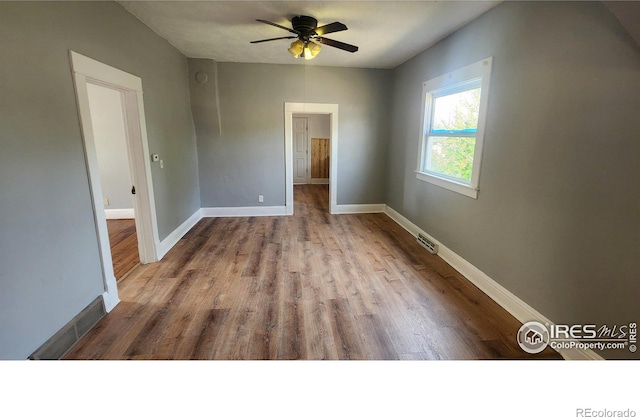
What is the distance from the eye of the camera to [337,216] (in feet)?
17.2

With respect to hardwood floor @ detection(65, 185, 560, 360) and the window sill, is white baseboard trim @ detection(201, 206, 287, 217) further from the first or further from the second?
the window sill

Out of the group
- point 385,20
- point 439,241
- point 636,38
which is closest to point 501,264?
point 439,241

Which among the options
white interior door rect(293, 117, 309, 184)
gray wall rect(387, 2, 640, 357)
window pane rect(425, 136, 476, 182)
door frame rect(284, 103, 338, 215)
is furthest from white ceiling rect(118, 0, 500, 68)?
white interior door rect(293, 117, 309, 184)

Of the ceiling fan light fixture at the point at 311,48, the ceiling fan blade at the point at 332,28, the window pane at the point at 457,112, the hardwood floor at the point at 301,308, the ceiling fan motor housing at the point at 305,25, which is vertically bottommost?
the hardwood floor at the point at 301,308

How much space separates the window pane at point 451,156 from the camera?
302 cm

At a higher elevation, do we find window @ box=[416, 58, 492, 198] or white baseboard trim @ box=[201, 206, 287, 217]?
window @ box=[416, 58, 492, 198]

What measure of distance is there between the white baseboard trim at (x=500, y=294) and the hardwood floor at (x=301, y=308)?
0.23ft

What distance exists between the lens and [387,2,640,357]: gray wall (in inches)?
60.2

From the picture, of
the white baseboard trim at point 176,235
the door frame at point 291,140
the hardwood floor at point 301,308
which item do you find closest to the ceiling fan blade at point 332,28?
the door frame at point 291,140

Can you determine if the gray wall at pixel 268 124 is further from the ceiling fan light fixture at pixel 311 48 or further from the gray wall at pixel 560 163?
the gray wall at pixel 560 163

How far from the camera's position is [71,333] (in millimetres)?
1934

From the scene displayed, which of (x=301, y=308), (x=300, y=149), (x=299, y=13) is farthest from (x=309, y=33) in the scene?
(x=300, y=149)

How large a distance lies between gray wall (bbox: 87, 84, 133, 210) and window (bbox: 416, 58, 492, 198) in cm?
453

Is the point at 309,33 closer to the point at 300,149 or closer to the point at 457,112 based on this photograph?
the point at 457,112
